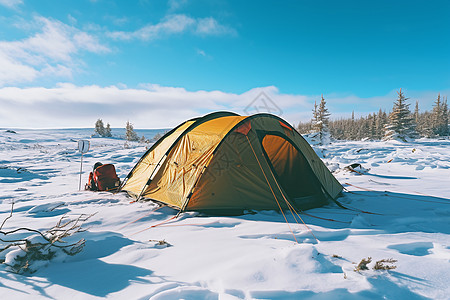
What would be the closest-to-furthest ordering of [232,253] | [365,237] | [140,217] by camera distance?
[232,253], [365,237], [140,217]

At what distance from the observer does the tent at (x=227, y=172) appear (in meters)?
4.80

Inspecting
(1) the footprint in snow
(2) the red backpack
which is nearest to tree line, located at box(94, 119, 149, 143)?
(2) the red backpack

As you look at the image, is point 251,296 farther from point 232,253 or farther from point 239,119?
point 239,119

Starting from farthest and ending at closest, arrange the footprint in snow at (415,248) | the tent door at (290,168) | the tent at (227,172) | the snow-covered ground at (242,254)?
1. the tent door at (290,168)
2. the tent at (227,172)
3. the footprint in snow at (415,248)
4. the snow-covered ground at (242,254)

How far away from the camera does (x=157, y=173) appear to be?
18.5ft

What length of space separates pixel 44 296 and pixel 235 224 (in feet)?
9.11

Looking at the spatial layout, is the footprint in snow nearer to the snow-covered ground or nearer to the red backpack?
the snow-covered ground

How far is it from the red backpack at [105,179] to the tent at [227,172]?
97cm

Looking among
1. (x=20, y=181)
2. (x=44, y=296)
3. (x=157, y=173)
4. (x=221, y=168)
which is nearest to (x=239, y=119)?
(x=221, y=168)

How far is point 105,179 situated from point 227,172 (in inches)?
171

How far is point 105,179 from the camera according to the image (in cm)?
689

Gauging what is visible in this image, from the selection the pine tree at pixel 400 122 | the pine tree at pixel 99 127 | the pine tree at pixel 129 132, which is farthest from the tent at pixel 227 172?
the pine tree at pixel 99 127

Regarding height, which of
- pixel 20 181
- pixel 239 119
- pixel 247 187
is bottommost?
pixel 20 181

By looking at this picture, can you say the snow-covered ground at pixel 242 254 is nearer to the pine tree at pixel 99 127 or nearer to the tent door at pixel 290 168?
the tent door at pixel 290 168
